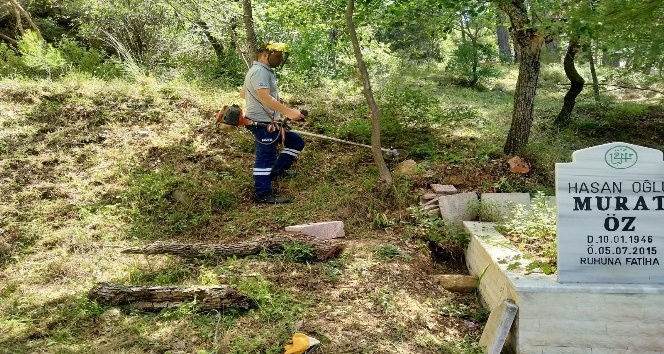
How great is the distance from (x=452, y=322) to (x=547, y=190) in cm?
260

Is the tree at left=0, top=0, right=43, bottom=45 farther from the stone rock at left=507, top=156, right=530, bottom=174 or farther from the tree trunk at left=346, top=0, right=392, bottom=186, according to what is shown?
the stone rock at left=507, top=156, right=530, bottom=174

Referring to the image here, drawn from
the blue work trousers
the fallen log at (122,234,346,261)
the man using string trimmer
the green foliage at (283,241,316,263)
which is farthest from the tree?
the green foliage at (283,241,316,263)

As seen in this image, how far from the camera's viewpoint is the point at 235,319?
3441 mm

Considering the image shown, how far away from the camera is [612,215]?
10.2ft

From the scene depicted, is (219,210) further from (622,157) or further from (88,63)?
(88,63)

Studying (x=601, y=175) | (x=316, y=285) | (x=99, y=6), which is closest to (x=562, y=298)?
(x=601, y=175)

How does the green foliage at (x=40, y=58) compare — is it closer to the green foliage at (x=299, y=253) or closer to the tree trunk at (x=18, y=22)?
the tree trunk at (x=18, y=22)

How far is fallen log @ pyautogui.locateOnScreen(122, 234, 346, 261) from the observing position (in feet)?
14.0

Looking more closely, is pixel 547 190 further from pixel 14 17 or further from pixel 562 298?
pixel 14 17

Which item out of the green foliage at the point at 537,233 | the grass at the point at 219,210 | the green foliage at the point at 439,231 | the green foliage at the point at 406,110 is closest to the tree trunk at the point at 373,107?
the grass at the point at 219,210

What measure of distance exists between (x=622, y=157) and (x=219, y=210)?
13.3 ft

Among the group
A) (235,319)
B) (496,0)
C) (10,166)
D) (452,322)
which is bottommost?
(452,322)

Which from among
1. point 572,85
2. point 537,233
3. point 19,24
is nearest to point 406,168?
point 537,233

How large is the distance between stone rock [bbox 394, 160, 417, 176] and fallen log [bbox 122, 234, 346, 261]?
5.47ft
